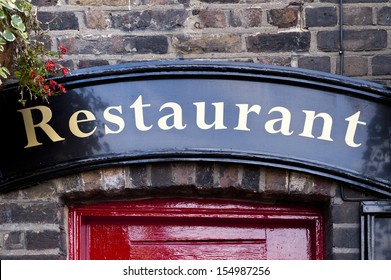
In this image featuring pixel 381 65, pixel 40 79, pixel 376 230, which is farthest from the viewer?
pixel 381 65

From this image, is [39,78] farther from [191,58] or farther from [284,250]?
[284,250]

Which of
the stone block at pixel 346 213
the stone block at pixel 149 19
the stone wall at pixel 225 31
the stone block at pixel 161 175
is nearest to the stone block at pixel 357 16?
the stone wall at pixel 225 31

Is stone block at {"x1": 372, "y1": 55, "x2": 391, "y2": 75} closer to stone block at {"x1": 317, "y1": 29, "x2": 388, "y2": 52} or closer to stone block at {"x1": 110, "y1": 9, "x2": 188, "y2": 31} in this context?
stone block at {"x1": 317, "y1": 29, "x2": 388, "y2": 52}

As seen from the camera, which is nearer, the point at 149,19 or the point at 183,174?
the point at 183,174

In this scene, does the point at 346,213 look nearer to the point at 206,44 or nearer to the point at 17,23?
the point at 206,44

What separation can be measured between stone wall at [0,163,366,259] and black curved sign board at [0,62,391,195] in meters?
0.06

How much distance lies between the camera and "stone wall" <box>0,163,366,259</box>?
4.39m

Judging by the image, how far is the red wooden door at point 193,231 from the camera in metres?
4.57

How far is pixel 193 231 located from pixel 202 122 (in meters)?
0.54

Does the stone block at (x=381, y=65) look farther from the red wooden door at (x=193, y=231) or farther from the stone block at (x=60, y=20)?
the stone block at (x=60, y=20)

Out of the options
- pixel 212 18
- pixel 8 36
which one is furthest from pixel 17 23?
pixel 212 18

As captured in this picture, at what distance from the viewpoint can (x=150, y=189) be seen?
444 cm

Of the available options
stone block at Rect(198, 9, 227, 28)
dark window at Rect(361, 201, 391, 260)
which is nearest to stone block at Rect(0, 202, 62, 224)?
stone block at Rect(198, 9, 227, 28)
